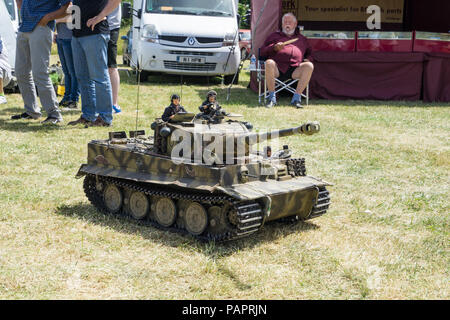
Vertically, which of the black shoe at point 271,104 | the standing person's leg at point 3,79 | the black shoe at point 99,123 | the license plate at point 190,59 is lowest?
the black shoe at point 271,104

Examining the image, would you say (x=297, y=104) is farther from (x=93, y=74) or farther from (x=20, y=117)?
(x=20, y=117)

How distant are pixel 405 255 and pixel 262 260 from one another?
1238mm

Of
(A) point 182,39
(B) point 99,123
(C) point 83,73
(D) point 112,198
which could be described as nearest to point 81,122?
(B) point 99,123

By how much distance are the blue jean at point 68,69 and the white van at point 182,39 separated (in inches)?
128

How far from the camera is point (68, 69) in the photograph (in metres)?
11.3

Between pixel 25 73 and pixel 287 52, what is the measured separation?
5382mm

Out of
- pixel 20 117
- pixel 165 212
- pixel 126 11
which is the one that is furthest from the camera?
pixel 126 11

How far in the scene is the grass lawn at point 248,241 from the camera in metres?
4.55

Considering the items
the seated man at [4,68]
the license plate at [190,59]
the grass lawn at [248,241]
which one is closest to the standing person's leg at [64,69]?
the seated man at [4,68]

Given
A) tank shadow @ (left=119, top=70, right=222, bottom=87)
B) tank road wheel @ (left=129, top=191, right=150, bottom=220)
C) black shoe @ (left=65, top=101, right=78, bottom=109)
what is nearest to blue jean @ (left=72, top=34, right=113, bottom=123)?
black shoe @ (left=65, top=101, right=78, bottom=109)

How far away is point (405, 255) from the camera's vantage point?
534 centimetres

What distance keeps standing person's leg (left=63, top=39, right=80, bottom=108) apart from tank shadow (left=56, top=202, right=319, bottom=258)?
515 cm

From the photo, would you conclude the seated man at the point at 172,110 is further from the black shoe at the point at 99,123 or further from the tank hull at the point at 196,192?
the black shoe at the point at 99,123

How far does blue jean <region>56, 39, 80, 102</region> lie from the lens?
11031 millimetres
